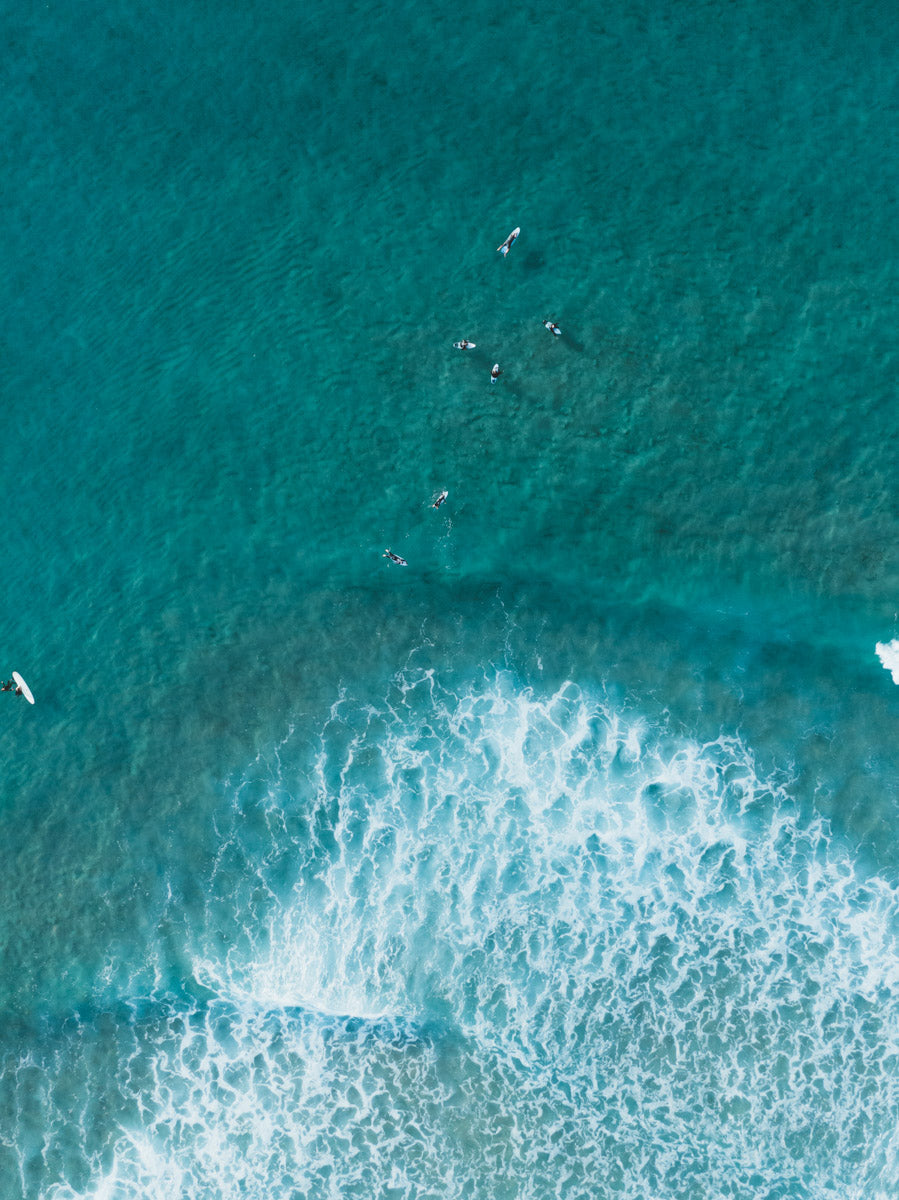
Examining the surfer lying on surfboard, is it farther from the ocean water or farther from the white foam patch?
the white foam patch

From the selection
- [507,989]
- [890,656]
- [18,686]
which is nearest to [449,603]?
[507,989]

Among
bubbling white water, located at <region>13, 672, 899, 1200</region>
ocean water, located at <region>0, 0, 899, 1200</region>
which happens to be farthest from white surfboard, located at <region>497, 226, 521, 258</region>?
bubbling white water, located at <region>13, 672, 899, 1200</region>

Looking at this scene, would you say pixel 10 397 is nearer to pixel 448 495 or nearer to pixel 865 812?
pixel 448 495

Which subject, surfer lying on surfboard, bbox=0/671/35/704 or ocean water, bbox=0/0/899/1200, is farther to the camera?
surfer lying on surfboard, bbox=0/671/35/704

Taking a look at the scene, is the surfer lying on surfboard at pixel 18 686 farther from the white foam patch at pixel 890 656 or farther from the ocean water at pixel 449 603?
the white foam patch at pixel 890 656

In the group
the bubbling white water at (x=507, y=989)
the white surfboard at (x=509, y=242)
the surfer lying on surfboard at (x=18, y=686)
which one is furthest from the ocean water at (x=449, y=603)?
the surfer lying on surfboard at (x=18, y=686)

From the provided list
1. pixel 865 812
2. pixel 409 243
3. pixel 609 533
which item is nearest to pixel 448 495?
pixel 609 533
